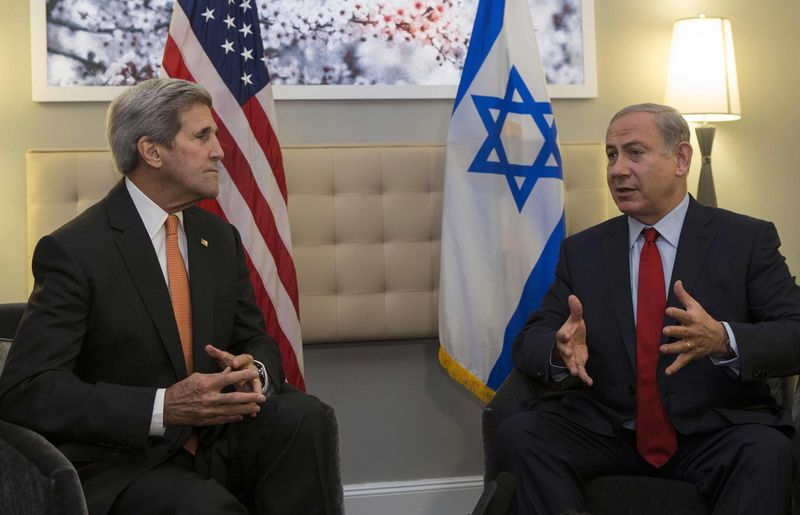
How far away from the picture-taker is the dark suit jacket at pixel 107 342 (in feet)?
6.95

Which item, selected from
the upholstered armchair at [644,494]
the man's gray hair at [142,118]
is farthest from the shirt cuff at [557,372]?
the man's gray hair at [142,118]

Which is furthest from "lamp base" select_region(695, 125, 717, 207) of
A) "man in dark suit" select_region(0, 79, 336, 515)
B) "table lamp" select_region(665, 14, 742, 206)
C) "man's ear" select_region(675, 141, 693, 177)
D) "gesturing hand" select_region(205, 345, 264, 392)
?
"gesturing hand" select_region(205, 345, 264, 392)

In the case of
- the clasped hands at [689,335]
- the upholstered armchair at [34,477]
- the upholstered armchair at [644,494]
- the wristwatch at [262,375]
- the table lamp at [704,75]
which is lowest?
the upholstered armchair at [644,494]

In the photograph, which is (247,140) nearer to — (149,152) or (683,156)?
(149,152)

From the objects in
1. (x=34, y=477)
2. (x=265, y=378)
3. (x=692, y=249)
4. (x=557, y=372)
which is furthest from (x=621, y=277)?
(x=34, y=477)

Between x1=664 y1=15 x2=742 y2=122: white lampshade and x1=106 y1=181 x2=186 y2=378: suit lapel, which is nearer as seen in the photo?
x1=106 y1=181 x2=186 y2=378: suit lapel

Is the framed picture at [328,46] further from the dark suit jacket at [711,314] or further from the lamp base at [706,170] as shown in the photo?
the dark suit jacket at [711,314]

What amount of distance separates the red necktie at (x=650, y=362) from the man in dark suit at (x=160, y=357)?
0.91 m

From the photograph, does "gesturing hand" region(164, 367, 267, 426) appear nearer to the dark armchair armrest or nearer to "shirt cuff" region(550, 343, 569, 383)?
the dark armchair armrest

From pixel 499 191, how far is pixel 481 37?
57 cm

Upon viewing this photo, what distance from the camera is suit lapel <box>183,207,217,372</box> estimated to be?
2.38 meters

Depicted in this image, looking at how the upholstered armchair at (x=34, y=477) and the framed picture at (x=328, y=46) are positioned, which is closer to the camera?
the upholstered armchair at (x=34, y=477)

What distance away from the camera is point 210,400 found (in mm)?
2168

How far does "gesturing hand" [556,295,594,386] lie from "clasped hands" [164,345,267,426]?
856 mm
